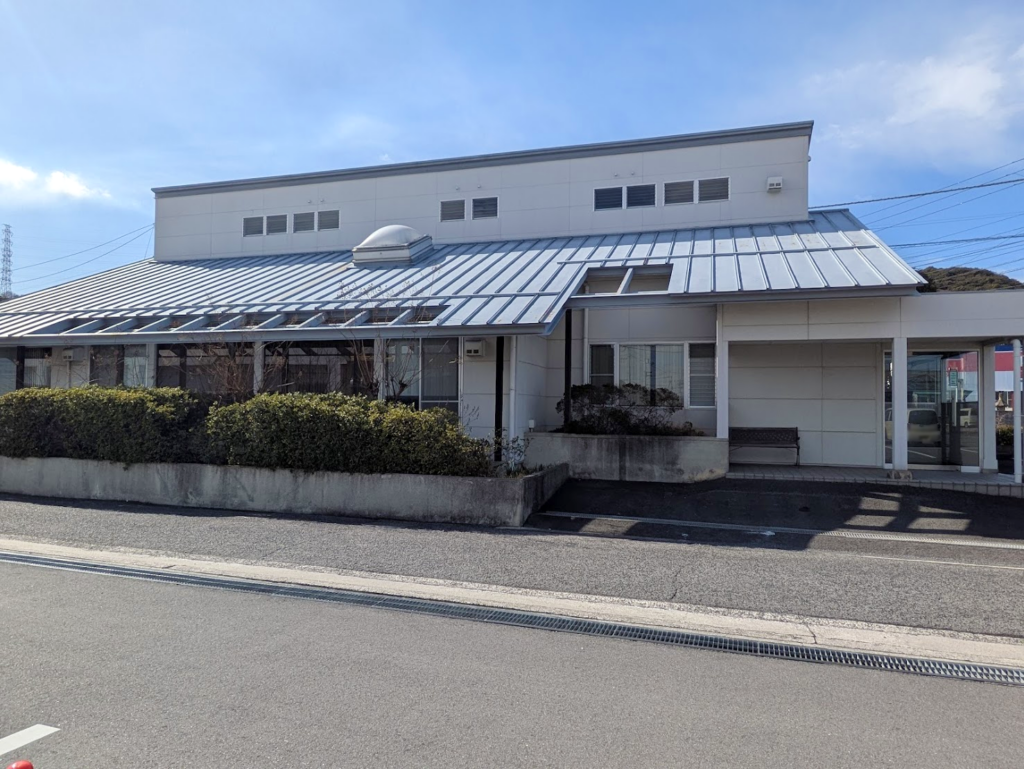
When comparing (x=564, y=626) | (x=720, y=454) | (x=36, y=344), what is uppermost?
(x=36, y=344)

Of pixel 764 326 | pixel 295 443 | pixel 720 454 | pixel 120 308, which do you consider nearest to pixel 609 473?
pixel 720 454

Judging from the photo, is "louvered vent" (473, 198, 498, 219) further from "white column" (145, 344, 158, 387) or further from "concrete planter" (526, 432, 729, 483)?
"white column" (145, 344, 158, 387)

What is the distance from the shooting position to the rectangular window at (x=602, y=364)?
1557 centimetres

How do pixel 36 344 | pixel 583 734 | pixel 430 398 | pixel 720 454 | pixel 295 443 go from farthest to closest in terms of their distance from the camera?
pixel 36 344 < pixel 430 398 < pixel 720 454 < pixel 295 443 < pixel 583 734

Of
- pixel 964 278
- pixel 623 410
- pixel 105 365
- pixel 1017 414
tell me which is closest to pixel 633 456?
pixel 623 410

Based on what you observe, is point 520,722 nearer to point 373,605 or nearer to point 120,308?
point 373,605

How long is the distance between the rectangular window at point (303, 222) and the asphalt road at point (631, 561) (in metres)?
12.7

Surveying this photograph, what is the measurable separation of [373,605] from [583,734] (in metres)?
2.94

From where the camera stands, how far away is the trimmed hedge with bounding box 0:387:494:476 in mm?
10352

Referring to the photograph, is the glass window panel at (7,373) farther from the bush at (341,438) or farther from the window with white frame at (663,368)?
the window with white frame at (663,368)

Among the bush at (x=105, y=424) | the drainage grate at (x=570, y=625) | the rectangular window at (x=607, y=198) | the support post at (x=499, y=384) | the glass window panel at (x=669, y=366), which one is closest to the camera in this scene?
the drainage grate at (x=570, y=625)

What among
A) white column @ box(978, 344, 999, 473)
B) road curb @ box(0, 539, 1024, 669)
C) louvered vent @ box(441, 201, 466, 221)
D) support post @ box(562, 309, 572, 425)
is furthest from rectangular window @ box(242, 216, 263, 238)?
white column @ box(978, 344, 999, 473)

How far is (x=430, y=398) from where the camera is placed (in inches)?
555

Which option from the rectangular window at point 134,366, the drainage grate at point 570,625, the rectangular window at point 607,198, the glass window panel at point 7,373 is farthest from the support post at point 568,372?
the glass window panel at point 7,373
